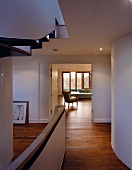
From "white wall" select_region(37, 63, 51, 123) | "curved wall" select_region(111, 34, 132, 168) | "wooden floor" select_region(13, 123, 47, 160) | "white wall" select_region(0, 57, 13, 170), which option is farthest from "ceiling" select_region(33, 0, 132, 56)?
"white wall" select_region(37, 63, 51, 123)

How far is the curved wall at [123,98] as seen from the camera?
315 cm

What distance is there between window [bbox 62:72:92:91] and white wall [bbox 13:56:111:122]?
31.1 feet

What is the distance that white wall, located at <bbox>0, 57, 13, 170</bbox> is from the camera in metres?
2.82

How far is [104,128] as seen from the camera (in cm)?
556

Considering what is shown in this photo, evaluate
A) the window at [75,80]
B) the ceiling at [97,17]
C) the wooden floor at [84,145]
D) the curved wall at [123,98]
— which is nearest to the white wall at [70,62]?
the wooden floor at [84,145]

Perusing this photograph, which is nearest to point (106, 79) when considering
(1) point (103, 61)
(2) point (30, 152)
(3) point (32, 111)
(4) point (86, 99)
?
(1) point (103, 61)

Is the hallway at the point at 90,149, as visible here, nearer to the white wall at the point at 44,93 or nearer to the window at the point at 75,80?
the white wall at the point at 44,93

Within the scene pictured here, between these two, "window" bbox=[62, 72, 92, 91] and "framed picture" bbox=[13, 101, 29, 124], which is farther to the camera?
"window" bbox=[62, 72, 92, 91]

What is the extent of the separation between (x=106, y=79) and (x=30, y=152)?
5.28 meters


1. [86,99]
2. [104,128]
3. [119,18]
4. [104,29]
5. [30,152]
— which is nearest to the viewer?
[30,152]

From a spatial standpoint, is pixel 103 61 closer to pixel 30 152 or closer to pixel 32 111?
pixel 32 111

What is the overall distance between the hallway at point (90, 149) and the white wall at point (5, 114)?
3.36 feet

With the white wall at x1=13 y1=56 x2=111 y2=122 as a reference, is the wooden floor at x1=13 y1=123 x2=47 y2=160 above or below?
below

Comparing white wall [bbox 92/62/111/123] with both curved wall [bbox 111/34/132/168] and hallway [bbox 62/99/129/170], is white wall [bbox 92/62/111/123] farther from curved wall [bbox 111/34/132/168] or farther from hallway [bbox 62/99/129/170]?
curved wall [bbox 111/34/132/168]
